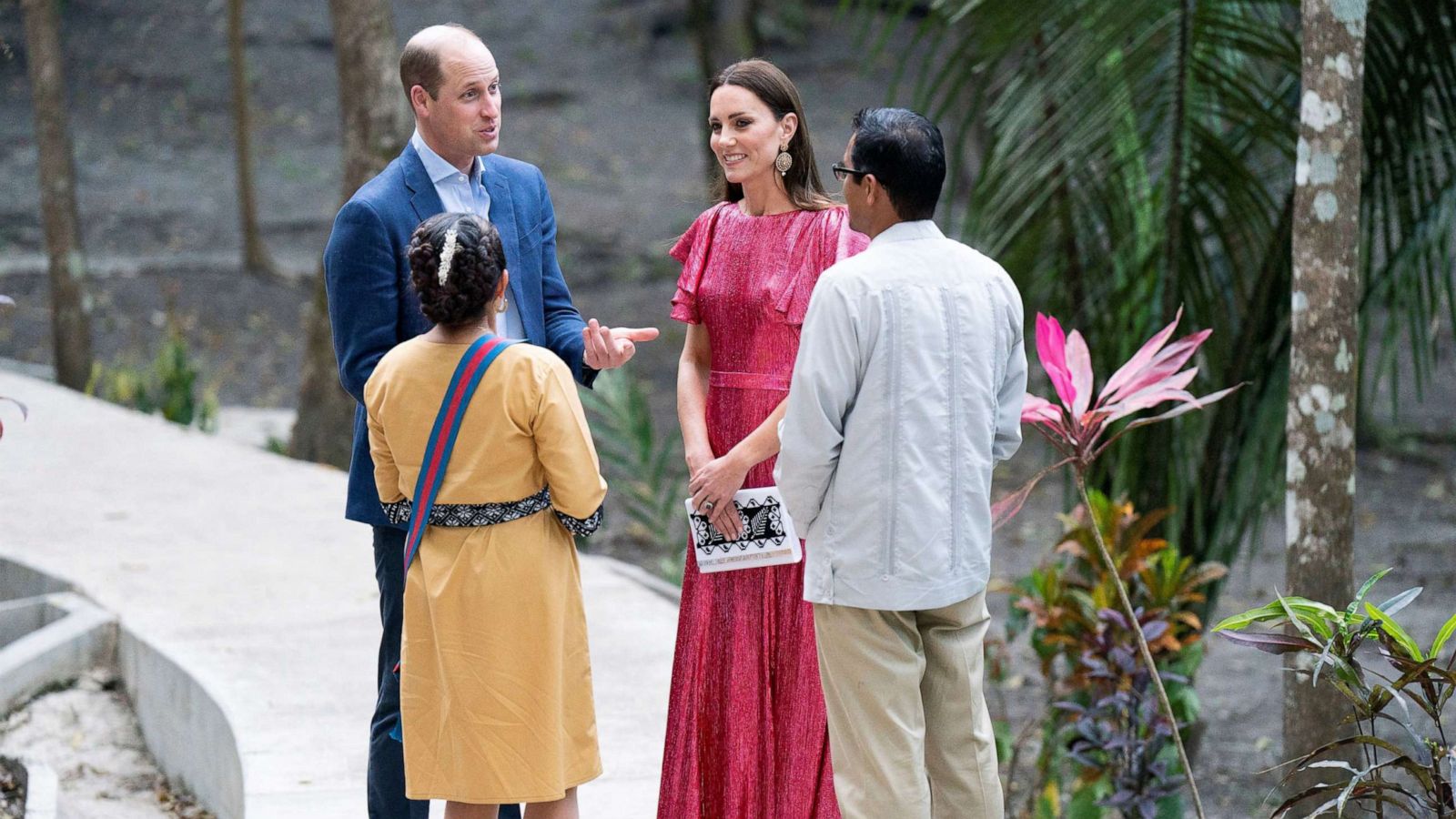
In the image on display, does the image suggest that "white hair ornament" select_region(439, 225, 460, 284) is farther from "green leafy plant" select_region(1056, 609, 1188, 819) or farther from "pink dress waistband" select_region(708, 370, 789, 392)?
"green leafy plant" select_region(1056, 609, 1188, 819)

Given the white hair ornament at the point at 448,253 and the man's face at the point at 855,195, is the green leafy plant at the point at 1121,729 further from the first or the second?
the white hair ornament at the point at 448,253

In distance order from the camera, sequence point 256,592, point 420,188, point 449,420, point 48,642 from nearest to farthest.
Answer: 1. point 449,420
2. point 420,188
3. point 48,642
4. point 256,592

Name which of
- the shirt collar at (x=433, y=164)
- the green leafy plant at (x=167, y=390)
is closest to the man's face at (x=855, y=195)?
the shirt collar at (x=433, y=164)

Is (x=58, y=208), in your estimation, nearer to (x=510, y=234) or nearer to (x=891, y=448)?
(x=510, y=234)

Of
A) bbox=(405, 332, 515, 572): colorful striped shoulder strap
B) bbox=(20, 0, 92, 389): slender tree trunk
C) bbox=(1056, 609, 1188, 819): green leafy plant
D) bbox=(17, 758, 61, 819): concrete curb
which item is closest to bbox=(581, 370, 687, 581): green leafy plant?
bbox=(1056, 609, 1188, 819): green leafy plant

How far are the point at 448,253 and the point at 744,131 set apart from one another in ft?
2.08

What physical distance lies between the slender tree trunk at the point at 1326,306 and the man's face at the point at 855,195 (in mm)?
1199

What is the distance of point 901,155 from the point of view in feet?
8.21

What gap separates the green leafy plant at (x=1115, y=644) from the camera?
4.29 m

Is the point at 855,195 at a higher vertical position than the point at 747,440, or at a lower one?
higher

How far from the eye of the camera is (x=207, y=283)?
1523cm

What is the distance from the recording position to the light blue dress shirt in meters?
2.94

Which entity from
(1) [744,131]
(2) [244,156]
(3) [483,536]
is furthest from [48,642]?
A: (2) [244,156]

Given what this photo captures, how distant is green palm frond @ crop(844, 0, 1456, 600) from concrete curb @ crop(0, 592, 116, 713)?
303 centimetres
